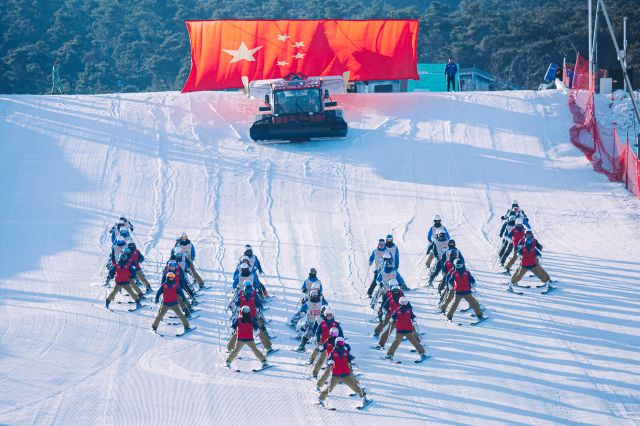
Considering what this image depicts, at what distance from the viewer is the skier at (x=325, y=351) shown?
52.8 feet

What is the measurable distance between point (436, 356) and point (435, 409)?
2.27 metres

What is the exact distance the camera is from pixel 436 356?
1794 cm

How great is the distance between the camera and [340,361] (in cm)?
1583

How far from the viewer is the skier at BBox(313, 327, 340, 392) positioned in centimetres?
1609

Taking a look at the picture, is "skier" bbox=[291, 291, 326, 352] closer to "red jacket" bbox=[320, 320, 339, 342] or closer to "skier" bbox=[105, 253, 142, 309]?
"red jacket" bbox=[320, 320, 339, 342]

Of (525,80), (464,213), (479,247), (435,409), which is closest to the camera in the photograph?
(435,409)

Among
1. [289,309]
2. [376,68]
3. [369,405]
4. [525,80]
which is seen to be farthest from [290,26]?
[525,80]

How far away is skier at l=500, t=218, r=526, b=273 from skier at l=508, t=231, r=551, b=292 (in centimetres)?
76

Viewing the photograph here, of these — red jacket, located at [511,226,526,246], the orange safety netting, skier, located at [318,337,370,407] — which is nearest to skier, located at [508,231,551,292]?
red jacket, located at [511,226,526,246]

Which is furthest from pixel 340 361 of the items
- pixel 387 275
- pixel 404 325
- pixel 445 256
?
pixel 445 256

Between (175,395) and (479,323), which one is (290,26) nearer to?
(479,323)

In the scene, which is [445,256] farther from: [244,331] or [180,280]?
[180,280]

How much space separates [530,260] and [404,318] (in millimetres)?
4564

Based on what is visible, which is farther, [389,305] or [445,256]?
[445,256]
